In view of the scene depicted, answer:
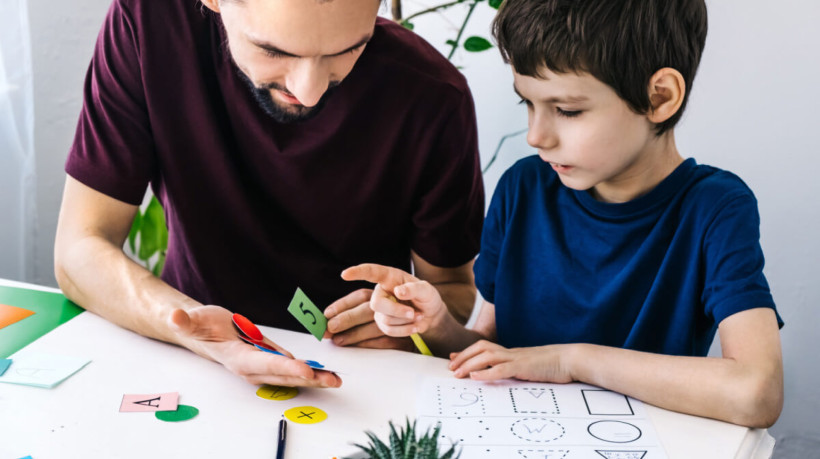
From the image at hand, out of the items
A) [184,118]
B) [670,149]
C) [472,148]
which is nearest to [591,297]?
[670,149]

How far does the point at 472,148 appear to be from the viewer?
1514 mm

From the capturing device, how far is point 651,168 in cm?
128

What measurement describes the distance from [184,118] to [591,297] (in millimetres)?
771

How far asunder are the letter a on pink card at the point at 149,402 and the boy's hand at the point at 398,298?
0.28m

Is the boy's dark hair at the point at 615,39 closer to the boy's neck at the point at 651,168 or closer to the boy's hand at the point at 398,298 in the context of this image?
the boy's neck at the point at 651,168

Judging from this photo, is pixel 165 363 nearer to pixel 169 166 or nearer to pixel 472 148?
pixel 169 166

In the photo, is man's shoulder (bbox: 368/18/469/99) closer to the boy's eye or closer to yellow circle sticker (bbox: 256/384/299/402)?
the boy's eye

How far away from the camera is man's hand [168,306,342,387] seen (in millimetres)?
1051

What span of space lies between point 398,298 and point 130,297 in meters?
0.41

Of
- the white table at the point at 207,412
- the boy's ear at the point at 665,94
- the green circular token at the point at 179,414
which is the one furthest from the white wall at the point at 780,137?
the green circular token at the point at 179,414

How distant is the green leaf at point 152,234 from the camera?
7.56 ft

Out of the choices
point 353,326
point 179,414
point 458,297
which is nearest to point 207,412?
point 179,414

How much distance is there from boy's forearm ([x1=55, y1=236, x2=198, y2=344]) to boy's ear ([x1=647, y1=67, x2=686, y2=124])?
0.76 meters

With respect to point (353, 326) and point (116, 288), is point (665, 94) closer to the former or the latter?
point (353, 326)
